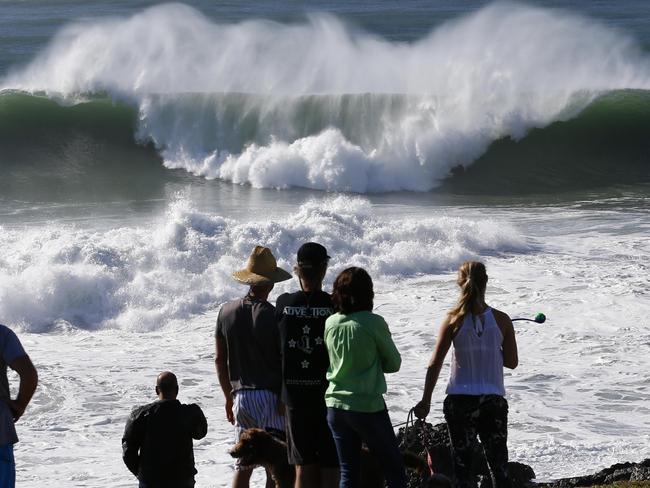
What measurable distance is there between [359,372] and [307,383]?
0.29 meters

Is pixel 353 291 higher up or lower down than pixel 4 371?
higher up

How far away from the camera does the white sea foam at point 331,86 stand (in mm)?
23781

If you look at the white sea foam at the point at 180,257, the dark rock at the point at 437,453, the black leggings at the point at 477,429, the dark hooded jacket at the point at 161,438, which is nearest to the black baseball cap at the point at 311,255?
the dark hooded jacket at the point at 161,438

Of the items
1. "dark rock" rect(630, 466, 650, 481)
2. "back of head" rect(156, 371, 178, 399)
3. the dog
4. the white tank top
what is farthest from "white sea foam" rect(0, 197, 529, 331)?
the white tank top

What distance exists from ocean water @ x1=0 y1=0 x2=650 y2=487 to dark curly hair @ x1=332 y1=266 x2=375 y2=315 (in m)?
3.43

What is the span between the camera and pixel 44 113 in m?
26.2

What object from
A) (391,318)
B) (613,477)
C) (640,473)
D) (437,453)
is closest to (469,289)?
(437,453)

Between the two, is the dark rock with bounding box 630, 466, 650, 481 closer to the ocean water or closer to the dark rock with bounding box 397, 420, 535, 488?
the dark rock with bounding box 397, 420, 535, 488

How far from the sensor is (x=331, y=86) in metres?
27.2

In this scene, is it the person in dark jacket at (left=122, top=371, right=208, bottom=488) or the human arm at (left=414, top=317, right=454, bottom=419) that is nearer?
the person in dark jacket at (left=122, top=371, right=208, bottom=488)

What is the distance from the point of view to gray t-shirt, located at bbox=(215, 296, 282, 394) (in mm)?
4934

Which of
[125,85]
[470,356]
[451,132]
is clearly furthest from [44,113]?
[470,356]

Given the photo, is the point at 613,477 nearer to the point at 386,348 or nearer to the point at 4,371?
the point at 386,348

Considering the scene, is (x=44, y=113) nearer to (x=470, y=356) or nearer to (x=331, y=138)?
(x=331, y=138)
